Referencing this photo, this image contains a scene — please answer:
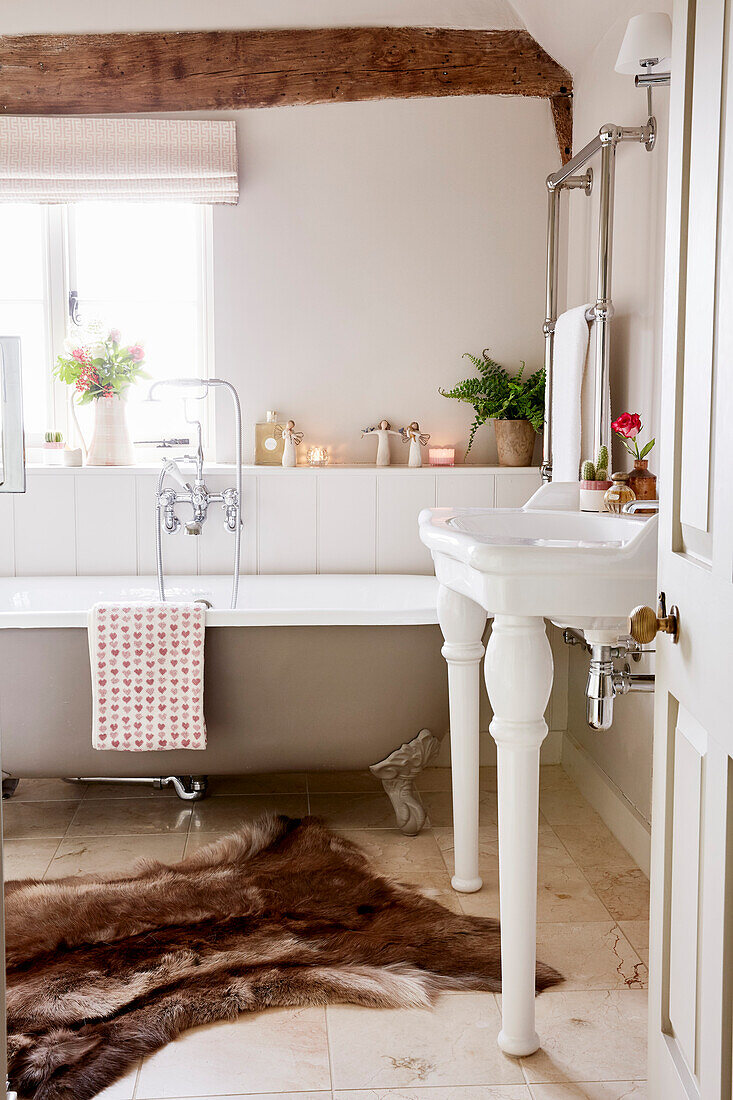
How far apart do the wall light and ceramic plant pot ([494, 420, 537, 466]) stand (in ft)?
4.55

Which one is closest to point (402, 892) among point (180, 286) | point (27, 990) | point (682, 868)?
point (27, 990)

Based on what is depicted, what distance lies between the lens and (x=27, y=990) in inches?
81.4

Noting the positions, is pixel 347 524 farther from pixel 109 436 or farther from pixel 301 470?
pixel 109 436

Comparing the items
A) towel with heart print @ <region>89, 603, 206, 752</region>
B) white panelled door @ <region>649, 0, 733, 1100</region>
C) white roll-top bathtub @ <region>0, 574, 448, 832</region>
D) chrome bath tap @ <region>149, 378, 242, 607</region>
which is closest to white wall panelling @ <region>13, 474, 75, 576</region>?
chrome bath tap @ <region>149, 378, 242, 607</region>

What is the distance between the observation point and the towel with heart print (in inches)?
109

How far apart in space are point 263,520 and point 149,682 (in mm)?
1002

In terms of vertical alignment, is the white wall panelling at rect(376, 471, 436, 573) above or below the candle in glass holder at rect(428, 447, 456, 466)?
below

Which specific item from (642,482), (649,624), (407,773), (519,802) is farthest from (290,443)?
(649,624)

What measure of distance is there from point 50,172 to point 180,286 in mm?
598

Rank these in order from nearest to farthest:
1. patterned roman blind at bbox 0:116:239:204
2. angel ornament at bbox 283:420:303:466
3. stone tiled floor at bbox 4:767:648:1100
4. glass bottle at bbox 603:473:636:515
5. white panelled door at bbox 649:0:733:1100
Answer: white panelled door at bbox 649:0:733:1100 → stone tiled floor at bbox 4:767:648:1100 → glass bottle at bbox 603:473:636:515 → patterned roman blind at bbox 0:116:239:204 → angel ornament at bbox 283:420:303:466

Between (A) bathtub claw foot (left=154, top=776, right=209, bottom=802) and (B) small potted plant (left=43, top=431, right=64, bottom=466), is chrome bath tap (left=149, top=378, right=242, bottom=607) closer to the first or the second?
(B) small potted plant (left=43, top=431, right=64, bottom=466)

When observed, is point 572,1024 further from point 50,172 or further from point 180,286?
point 50,172

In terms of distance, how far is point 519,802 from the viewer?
1.88 m

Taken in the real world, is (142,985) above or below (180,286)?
below
